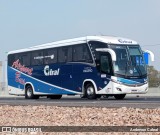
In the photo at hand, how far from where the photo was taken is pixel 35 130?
9.37m

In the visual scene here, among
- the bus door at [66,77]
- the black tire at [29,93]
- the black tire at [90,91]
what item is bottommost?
the black tire at [29,93]

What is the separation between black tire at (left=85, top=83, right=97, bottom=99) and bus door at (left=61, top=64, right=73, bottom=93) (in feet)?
4.52

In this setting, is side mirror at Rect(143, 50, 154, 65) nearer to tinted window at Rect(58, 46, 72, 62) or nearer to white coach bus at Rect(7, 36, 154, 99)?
white coach bus at Rect(7, 36, 154, 99)

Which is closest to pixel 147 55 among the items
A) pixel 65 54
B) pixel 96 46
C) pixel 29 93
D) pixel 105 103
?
pixel 96 46

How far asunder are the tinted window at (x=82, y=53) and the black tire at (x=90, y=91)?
1.43 metres

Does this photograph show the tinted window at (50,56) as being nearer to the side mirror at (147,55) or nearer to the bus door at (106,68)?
the bus door at (106,68)

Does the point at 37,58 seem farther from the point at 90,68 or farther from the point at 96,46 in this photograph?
the point at 96,46

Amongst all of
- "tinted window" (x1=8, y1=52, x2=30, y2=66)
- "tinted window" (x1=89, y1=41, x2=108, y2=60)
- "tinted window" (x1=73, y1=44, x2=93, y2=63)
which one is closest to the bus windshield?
"tinted window" (x1=89, y1=41, x2=108, y2=60)

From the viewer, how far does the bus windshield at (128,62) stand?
2400cm

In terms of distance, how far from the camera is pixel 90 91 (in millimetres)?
24859

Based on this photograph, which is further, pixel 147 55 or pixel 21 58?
pixel 21 58

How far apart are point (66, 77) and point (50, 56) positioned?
2.18 m

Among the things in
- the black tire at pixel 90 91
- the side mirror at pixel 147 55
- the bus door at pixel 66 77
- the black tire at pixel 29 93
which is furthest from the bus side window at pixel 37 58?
the side mirror at pixel 147 55

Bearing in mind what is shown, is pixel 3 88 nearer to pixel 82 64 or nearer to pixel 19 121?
pixel 82 64
